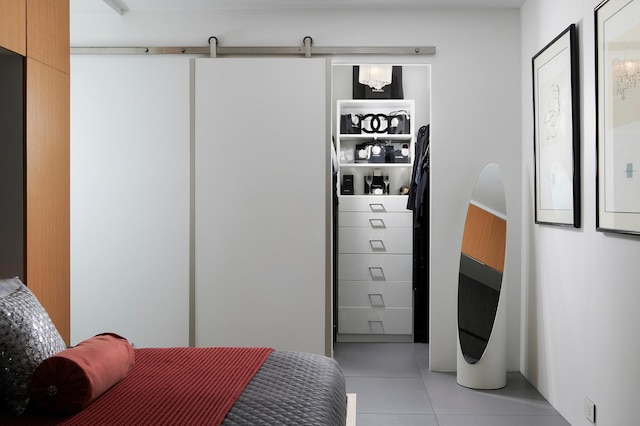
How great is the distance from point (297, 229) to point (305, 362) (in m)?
2.12

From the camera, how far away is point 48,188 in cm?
320

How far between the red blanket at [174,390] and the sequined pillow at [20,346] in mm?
81

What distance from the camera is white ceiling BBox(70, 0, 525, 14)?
437 cm

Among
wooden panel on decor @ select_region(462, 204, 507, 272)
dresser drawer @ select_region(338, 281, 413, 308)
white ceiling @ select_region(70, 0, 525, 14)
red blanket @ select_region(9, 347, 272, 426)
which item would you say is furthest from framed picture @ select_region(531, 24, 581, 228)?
red blanket @ select_region(9, 347, 272, 426)

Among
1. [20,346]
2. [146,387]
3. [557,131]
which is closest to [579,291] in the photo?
[557,131]

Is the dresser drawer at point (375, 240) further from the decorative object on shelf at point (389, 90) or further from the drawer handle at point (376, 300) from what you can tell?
the decorative object on shelf at point (389, 90)

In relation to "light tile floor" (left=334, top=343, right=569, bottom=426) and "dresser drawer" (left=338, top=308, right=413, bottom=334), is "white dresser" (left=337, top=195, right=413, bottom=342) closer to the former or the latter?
"dresser drawer" (left=338, top=308, right=413, bottom=334)

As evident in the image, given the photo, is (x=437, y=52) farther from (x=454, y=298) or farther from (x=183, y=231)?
(x=183, y=231)

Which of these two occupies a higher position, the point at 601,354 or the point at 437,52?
the point at 437,52

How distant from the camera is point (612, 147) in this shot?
2.87 meters

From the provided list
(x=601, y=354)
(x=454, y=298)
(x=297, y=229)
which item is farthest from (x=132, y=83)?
(x=601, y=354)

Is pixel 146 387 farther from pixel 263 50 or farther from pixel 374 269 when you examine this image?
pixel 374 269

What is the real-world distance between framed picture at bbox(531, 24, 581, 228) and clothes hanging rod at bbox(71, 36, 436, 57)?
0.92 metres

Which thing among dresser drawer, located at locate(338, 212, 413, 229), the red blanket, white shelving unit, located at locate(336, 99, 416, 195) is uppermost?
white shelving unit, located at locate(336, 99, 416, 195)
